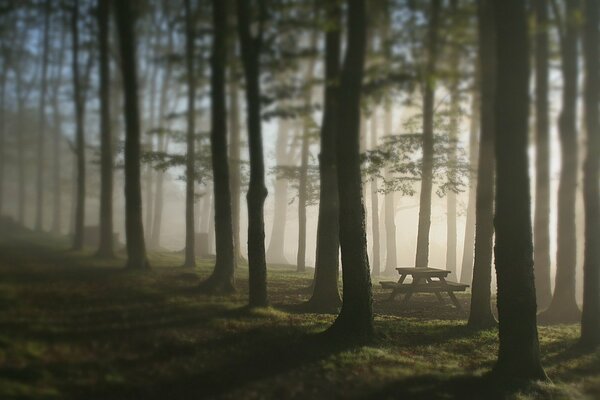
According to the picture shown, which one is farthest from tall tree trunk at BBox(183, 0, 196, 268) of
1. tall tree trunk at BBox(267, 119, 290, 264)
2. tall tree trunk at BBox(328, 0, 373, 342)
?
tall tree trunk at BBox(267, 119, 290, 264)

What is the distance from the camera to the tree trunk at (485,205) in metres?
10.2

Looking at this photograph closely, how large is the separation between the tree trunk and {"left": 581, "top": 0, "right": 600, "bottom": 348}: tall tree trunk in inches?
76.5

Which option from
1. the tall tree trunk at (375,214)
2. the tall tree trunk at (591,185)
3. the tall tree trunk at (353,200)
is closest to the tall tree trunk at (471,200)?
the tall tree trunk at (591,185)

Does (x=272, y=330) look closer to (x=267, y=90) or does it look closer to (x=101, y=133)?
(x=267, y=90)

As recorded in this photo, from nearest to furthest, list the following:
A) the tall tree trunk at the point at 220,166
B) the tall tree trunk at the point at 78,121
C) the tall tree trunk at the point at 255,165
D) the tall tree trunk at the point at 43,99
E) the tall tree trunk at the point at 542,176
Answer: the tall tree trunk at the point at 255,165, the tall tree trunk at the point at 220,166, the tall tree trunk at the point at 43,99, the tall tree trunk at the point at 78,121, the tall tree trunk at the point at 542,176

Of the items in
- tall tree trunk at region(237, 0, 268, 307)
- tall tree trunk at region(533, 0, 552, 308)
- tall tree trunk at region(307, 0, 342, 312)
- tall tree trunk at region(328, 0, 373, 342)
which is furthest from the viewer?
tall tree trunk at region(533, 0, 552, 308)

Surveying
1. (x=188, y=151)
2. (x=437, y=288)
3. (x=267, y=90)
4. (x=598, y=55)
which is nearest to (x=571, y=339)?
(x=437, y=288)

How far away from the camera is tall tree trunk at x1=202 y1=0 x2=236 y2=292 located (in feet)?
38.8

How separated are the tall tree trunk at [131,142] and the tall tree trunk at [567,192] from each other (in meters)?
11.4

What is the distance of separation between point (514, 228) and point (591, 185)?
4144 mm

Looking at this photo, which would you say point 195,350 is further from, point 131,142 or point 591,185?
point 591,185

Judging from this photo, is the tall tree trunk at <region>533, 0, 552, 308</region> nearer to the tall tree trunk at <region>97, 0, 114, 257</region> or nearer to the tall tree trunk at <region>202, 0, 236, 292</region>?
the tall tree trunk at <region>202, 0, 236, 292</region>

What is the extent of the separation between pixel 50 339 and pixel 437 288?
995 centimetres

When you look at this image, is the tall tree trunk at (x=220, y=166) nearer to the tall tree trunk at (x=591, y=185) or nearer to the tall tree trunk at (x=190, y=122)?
the tall tree trunk at (x=190, y=122)
